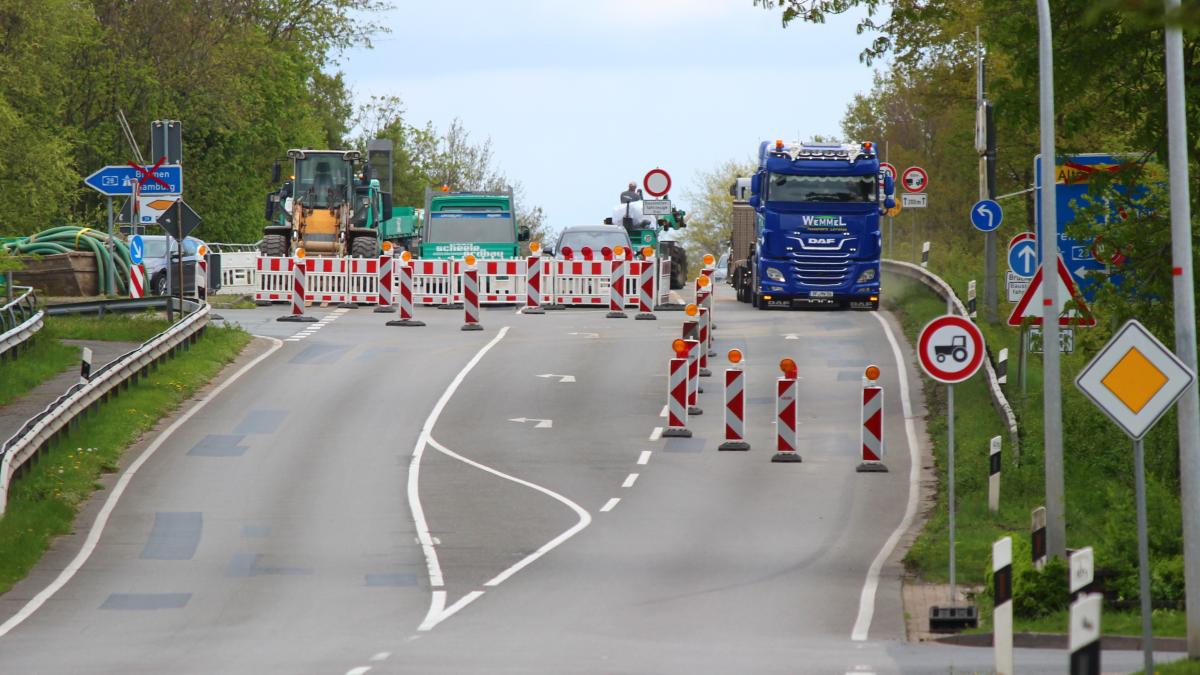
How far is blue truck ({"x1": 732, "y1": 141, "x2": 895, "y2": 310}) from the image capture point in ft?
133

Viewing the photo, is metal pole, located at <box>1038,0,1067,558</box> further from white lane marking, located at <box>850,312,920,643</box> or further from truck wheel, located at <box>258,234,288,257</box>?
truck wheel, located at <box>258,234,288,257</box>

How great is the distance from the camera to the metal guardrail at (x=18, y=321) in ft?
101

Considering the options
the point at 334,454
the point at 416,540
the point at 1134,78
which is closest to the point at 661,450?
the point at 334,454

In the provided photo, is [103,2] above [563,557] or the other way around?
above

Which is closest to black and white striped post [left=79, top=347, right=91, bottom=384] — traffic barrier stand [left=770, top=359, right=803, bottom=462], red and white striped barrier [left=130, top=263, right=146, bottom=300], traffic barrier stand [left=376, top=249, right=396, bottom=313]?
traffic barrier stand [left=770, top=359, right=803, bottom=462]

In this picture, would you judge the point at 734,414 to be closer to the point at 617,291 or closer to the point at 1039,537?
the point at 1039,537

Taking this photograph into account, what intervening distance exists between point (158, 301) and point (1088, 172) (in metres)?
21.3

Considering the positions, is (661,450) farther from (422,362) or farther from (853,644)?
(853,644)

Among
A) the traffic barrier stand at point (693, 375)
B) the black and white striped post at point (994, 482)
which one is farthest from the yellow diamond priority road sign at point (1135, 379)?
the traffic barrier stand at point (693, 375)

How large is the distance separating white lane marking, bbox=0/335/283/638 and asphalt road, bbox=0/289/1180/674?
0.08m

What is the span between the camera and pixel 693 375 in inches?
1121

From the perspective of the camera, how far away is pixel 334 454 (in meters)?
25.8

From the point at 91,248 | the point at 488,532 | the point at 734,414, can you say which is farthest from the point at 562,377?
the point at 91,248

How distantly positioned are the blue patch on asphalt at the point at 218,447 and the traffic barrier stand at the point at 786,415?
7204mm
